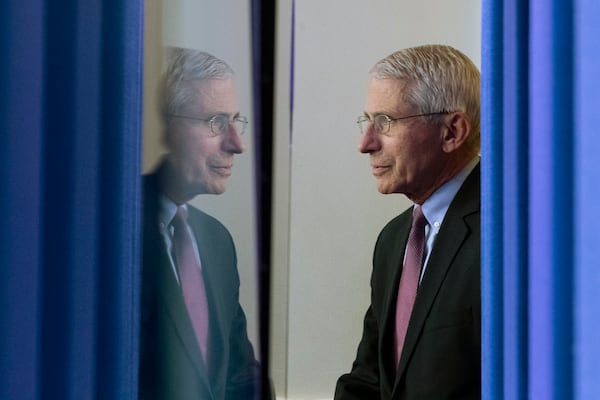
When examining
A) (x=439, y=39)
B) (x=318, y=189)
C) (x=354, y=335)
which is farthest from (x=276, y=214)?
(x=439, y=39)

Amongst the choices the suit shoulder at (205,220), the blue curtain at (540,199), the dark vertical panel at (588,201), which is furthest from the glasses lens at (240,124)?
the dark vertical panel at (588,201)

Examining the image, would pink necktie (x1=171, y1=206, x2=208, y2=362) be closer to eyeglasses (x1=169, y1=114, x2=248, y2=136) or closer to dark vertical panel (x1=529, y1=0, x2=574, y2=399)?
eyeglasses (x1=169, y1=114, x2=248, y2=136)

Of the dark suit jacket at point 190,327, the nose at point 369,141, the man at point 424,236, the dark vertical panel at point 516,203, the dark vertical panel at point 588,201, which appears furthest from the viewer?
the nose at point 369,141

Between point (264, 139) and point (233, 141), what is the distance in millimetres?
50

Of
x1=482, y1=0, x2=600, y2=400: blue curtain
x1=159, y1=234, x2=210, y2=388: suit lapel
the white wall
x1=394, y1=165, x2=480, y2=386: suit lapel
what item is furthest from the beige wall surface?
x1=482, y1=0, x2=600, y2=400: blue curtain

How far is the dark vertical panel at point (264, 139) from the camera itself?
3.62 ft

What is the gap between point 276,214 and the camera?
1153mm

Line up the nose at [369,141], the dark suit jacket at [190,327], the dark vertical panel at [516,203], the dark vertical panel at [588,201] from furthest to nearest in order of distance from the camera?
the nose at [369,141] → the dark suit jacket at [190,327] → the dark vertical panel at [516,203] → the dark vertical panel at [588,201]

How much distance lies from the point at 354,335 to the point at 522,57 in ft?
2.01

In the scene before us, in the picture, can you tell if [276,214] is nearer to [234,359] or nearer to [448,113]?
[234,359]

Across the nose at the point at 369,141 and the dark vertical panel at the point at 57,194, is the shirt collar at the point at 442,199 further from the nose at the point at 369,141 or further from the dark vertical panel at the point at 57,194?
the dark vertical panel at the point at 57,194

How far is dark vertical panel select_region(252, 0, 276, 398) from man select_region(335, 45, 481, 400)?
0.71ft

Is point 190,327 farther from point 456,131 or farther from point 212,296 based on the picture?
point 456,131

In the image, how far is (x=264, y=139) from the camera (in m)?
1.13
